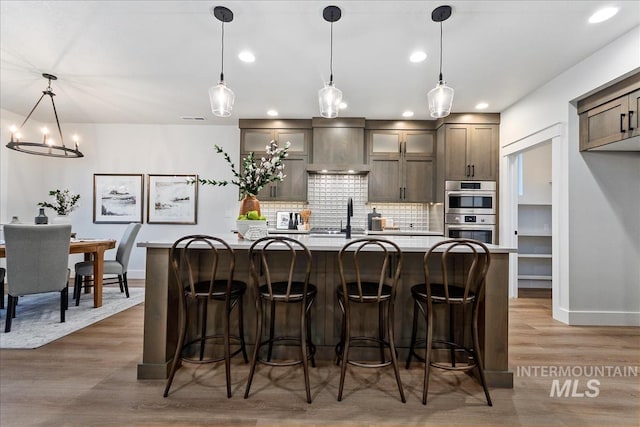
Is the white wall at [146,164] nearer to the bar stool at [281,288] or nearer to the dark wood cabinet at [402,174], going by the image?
the dark wood cabinet at [402,174]

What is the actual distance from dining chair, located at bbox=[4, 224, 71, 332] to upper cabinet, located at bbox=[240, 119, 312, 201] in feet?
8.16

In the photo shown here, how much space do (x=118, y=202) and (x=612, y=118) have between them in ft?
22.0

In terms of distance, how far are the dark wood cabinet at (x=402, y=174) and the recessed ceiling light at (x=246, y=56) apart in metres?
2.31

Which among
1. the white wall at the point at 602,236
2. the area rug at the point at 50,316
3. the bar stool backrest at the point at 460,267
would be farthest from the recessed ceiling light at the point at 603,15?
the area rug at the point at 50,316

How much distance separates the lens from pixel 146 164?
5.23 m

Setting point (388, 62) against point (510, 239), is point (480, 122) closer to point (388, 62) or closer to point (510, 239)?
point (510, 239)

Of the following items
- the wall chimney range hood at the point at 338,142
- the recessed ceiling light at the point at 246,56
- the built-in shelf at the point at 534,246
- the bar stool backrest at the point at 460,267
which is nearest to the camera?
the bar stool backrest at the point at 460,267

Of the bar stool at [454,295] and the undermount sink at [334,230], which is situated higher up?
the undermount sink at [334,230]

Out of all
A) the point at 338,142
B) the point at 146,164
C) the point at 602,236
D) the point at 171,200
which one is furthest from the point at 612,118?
the point at 146,164

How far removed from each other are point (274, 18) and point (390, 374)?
2815mm

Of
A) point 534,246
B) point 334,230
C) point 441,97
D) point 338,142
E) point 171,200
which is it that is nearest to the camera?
point 441,97

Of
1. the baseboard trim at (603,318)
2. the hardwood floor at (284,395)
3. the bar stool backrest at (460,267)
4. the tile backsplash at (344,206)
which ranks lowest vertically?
the hardwood floor at (284,395)

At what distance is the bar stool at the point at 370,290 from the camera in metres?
1.81

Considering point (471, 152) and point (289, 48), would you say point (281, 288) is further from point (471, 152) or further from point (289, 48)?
point (471, 152)
